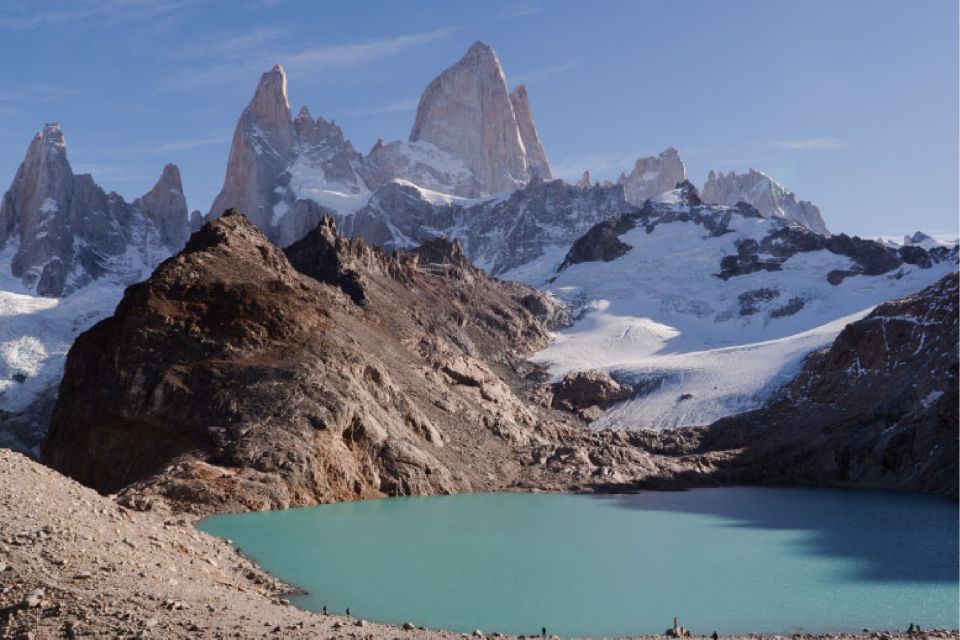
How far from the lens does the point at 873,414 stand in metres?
82.1

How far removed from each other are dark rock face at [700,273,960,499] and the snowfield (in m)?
7.96

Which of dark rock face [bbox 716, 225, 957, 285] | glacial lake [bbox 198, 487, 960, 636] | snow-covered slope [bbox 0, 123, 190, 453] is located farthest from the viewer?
dark rock face [bbox 716, 225, 957, 285]

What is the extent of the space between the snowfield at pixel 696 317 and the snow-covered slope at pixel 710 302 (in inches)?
8.2

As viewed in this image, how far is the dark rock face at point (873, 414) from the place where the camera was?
72688 mm

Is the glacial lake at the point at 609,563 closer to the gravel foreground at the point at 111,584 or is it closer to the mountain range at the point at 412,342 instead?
the gravel foreground at the point at 111,584

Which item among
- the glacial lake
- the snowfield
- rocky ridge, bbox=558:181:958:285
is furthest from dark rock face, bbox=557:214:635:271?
the glacial lake

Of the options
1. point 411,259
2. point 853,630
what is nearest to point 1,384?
point 411,259

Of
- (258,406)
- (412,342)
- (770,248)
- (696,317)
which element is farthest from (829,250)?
(258,406)

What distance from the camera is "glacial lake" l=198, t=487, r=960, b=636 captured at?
30.3m

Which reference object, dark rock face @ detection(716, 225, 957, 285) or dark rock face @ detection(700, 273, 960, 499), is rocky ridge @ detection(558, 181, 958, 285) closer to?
dark rock face @ detection(716, 225, 957, 285)

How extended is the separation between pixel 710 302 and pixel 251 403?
110 meters

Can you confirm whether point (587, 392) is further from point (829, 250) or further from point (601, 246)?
point (829, 250)

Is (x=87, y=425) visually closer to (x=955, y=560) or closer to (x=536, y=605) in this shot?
(x=536, y=605)

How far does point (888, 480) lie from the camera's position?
74188 mm
